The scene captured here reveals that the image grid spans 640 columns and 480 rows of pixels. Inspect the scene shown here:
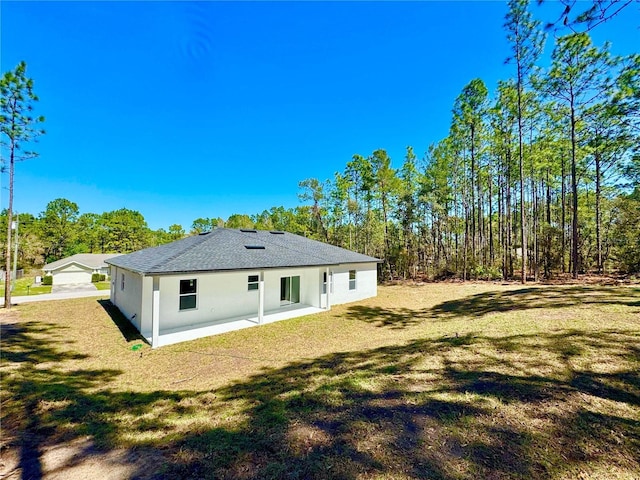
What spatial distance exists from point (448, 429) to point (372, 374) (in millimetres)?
1929

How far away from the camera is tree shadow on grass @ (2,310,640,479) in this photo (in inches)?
97.8

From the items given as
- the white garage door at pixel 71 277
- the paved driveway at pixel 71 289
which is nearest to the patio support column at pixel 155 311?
the paved driveway at pixel 71 289

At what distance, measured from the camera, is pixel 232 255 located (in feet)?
33.0

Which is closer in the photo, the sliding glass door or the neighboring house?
the sliding glass door

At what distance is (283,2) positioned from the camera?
776 centimetres

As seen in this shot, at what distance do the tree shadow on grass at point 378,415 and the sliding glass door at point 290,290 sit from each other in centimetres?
721

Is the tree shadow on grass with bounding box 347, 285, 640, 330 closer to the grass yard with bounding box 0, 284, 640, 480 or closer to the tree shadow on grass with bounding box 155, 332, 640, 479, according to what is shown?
the grass yard with bounding box 0, 284, 640, 480

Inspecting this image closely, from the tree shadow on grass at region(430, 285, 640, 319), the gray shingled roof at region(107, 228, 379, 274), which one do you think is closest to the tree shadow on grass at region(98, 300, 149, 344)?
the gray shingled roof at region(107, 228, 379, 274)

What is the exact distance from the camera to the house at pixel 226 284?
8344 mm

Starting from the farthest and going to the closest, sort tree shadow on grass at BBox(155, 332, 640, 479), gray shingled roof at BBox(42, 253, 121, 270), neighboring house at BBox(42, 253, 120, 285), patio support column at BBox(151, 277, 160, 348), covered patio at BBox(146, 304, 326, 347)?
gray shingled roof at BBox(42, 253, 121, 270)
neighboring house at BBox(42, 253, 120, 285)
covered patio at BBox(146, 304, 326, 347)
patio support column at BBox(151, 277, 160, 348)
tree shadow on grass at BBox(155, 332, 640, 479)

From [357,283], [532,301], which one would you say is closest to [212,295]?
[357,283]

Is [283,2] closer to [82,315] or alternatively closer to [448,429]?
[448,429]

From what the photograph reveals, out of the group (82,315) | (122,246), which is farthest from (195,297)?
(122,246)

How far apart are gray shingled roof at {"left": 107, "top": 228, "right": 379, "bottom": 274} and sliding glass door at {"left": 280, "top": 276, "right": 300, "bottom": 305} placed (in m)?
1.44
